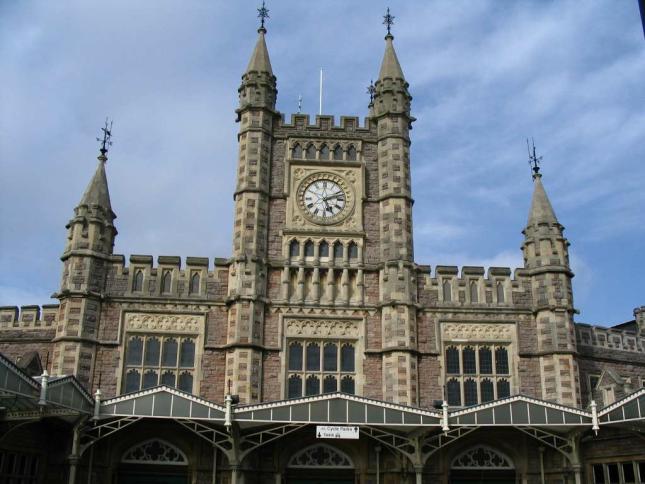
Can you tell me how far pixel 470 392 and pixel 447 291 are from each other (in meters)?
3.82

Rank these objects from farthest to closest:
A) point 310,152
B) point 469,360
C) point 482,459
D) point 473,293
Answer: point 310,152 < point 473,293 < point 469,360 < point 482,459

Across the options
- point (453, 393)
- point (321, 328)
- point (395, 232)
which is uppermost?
point (395, 232)

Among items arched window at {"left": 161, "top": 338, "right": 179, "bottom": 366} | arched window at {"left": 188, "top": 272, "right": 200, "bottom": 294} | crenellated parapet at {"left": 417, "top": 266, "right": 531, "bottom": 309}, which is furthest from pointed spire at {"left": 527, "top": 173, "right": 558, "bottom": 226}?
arched window at {"left": 161, "top": 338, "right": 179, "bottom": 366}

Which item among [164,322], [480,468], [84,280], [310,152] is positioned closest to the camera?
[480,468]

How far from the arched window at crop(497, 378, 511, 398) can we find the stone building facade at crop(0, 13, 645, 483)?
8 centimetres

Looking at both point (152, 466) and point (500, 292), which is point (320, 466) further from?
point (500, 292)

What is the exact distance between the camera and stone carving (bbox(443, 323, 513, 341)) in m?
26.5

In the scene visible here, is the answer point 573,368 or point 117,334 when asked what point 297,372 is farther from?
point 573,368

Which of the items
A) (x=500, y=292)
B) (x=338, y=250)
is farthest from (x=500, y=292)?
(x=338, y=250)

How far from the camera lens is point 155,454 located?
79.5 feet

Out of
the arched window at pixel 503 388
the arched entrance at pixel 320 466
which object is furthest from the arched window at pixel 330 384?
the arched window at pixel 503 388

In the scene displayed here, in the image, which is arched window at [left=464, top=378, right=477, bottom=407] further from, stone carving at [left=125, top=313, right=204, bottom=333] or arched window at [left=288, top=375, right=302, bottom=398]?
stone carving at [left=125, top=313, right=204, bottom=333]

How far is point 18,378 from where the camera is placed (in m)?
17.3

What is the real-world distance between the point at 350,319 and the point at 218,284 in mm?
5064
